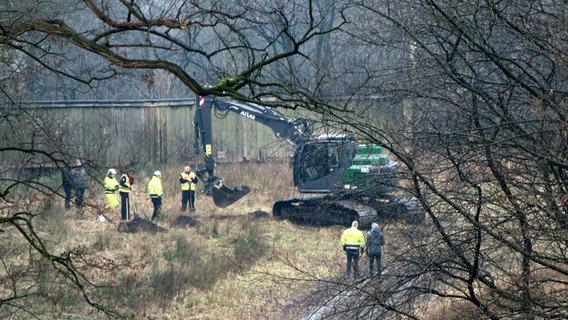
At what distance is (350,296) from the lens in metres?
7.86

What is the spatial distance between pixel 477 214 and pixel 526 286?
84 cm

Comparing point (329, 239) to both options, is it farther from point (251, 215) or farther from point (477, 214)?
point (477, 214)

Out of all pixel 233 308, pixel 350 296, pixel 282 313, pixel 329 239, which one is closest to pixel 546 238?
pixel 350 296

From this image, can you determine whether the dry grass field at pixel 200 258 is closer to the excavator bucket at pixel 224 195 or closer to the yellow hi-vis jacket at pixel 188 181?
the excavator bucket at pixel 224 195

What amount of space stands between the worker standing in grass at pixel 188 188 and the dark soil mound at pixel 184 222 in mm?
1640

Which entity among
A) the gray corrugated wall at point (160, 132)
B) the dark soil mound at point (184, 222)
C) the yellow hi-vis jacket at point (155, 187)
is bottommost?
the dark soil mound at point (184, 222)

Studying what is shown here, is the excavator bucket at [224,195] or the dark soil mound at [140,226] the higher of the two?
the excavator bucket at [224,195]

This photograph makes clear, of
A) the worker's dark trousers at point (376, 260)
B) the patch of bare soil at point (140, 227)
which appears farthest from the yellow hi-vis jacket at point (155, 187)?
the worker's dark trousers at point (376, 260)

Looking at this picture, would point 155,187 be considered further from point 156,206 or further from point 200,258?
point 200,258

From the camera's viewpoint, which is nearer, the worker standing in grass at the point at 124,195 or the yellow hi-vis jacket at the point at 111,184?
the yellow hi-vis jacket at the point at 111,184

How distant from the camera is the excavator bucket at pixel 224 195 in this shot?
2341cm

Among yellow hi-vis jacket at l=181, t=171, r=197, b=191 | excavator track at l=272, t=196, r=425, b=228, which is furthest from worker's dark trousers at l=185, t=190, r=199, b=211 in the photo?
excavator track at l=272, t=196, r=425, b=228

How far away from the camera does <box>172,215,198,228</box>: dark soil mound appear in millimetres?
21406

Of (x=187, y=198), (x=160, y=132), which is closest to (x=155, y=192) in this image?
(x=187, y=198)
